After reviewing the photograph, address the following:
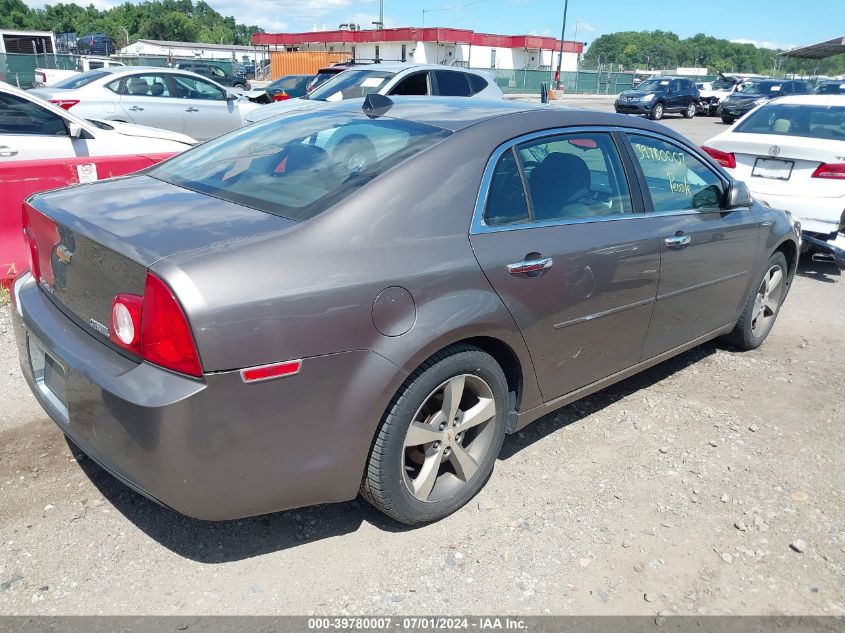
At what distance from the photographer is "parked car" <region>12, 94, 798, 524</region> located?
2.26 metres

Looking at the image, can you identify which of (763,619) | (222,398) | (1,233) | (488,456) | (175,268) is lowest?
(763,619)

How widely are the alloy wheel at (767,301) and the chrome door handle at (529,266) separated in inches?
99.8

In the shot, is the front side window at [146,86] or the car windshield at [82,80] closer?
the car windshield at [82,80]

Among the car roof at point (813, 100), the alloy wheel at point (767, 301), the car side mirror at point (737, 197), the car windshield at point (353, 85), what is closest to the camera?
the car side mirror at point (737, 197)

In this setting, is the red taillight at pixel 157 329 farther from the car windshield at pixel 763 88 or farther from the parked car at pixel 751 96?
the car windshield at pixel 763 88

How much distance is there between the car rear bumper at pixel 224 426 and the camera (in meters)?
2.22

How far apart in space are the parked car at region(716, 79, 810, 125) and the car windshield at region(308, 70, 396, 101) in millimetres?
21414

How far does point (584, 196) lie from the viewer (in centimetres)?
344

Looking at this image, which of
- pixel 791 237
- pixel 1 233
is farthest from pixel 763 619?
pixel 1 233

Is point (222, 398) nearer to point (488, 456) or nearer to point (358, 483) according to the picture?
point (358, 483)

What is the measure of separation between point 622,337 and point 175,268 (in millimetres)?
2338

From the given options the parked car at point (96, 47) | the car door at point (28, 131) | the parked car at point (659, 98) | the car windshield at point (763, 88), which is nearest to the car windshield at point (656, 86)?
the parked car at point (659, 98)

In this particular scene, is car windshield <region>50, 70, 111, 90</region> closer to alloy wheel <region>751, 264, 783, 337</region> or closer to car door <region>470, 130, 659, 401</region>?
car door <region>470, 130, 659, 401</region>

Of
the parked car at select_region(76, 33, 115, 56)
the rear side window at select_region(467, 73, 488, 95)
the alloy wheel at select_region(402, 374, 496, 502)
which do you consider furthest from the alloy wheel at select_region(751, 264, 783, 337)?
the parked car at select_region(76, 33, 115, 56)
